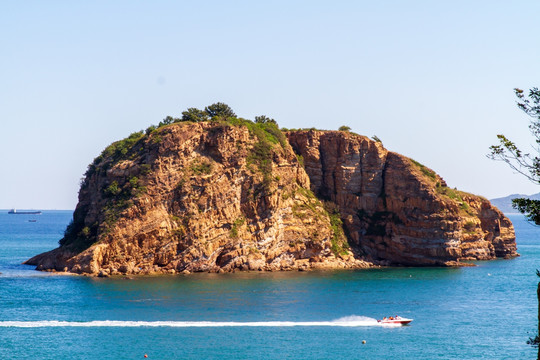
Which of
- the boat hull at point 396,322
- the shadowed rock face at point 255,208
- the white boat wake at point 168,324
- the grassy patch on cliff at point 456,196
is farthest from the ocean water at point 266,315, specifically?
the grassy patch on cliff at point 456,196

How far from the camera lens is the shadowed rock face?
346 feet

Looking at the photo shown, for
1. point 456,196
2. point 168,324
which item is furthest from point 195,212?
point 456,196

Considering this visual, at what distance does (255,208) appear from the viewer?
370ft

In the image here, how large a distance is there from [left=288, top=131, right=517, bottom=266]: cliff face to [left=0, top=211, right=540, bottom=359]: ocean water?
35.7ft

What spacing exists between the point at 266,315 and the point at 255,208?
3709 centimetres

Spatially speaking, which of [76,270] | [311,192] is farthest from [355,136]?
[76,270]

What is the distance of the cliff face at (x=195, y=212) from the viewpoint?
Answer: 10450 centimetres

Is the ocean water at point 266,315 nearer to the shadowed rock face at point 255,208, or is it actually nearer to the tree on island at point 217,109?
the shadowed rock face at point 255,208

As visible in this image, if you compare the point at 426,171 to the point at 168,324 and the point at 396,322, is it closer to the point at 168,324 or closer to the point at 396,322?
the point at 396,322

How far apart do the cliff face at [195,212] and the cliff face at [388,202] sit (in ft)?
21.9

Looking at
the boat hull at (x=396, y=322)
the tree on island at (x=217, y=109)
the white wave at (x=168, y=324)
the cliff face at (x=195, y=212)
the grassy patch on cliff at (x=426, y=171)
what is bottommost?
the white wave at (x=168, y=324)

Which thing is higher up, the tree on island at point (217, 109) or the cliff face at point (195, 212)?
the tree on island at point (217, 109)

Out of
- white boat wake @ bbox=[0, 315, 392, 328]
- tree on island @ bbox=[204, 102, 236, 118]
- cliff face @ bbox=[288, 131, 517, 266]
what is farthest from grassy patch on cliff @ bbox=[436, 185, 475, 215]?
white boat wake @ bbox=[0, 315, 392, 328]

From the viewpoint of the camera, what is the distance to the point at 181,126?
112500 millimetres
